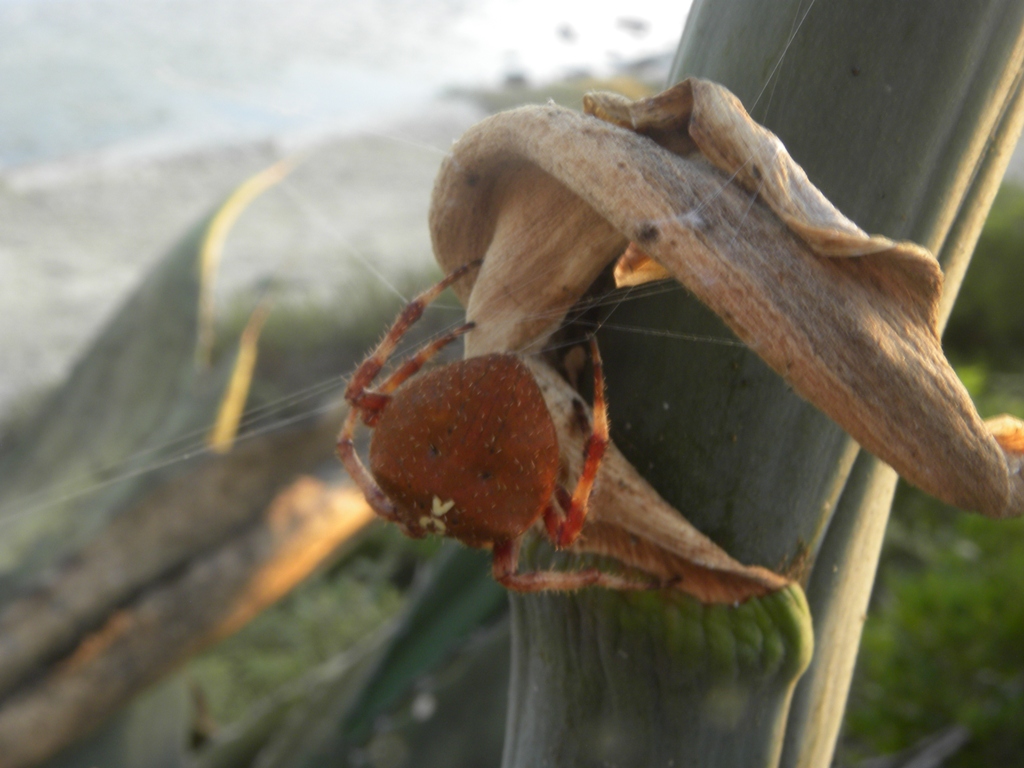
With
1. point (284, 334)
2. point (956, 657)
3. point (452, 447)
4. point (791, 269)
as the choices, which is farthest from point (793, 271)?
point (284, 334)

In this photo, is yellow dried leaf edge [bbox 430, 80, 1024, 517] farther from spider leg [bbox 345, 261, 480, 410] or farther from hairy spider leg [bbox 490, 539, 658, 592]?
spider leg [bbox 345, 261, 480, 410]

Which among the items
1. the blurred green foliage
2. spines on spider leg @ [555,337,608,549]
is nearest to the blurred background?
the blurred green foliage

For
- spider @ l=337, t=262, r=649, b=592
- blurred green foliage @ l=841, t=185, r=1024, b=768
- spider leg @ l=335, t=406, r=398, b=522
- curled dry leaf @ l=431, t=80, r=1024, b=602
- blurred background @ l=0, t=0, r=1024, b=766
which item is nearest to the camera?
curled dry leaf @ l=431, t=80, r=1024, b=602

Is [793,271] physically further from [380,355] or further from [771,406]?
[380,355]

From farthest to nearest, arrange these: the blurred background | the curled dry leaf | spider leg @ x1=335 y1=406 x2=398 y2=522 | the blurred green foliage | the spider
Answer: the blurred green foliage
the blurred background
spider leg @ x1=335 y1=406 x2=398 y2=522
the spider
the curled dry leaf

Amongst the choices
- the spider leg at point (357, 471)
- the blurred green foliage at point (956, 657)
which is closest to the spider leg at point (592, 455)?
the spider leg at point (357, 471)

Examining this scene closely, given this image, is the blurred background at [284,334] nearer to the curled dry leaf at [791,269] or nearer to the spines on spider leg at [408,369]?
the spines on spider leg at [408,369]

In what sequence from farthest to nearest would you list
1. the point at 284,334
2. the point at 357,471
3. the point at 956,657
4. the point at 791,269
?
the point at 284,334 → the point at 956,657 → the point at 357,471 → the point at 791,269
